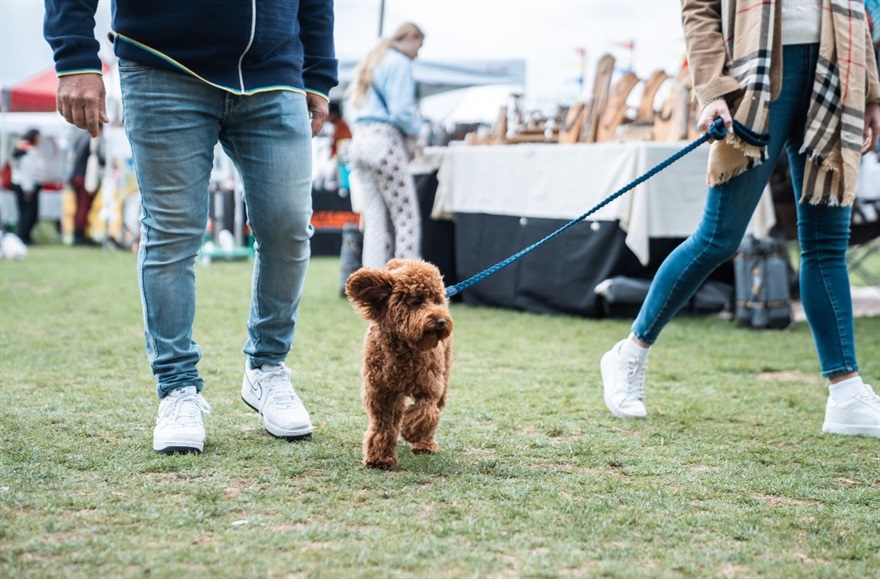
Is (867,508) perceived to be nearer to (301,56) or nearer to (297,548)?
(297,548)

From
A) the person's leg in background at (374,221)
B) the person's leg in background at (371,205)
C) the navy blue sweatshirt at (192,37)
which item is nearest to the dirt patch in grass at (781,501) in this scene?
the navy blue sweatshirt at (192,37)

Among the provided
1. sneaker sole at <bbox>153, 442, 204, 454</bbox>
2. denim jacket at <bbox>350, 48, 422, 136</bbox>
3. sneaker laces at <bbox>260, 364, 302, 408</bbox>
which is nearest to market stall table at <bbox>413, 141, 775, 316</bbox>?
denim jacket at <bbox>350, 48, 422, 136</bbox>

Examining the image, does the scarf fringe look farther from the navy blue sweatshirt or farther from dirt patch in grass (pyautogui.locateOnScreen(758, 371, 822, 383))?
dirt patch in grass (pyautogui.locateOnScreen(758, 371, 822, 383))

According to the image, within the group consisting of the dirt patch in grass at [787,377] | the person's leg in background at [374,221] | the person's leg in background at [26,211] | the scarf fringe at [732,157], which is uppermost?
the scarf fringe at [732,157]

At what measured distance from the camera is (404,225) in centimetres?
641

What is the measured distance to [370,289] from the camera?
2359 mm

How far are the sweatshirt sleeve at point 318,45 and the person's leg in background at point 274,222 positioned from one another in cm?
22

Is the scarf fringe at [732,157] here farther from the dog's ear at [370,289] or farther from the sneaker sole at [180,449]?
the sneaker sole at [180,449]

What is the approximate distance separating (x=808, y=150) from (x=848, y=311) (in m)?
0.55

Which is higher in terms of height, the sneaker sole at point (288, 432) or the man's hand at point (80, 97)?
the man's hand at point (80, 97)

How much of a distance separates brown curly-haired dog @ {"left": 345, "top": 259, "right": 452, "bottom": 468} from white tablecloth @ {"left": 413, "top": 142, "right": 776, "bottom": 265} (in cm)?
330

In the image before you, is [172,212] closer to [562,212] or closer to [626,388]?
[626,388]

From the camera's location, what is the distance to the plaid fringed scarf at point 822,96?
2.86 metres

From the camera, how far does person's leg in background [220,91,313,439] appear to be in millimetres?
2656
